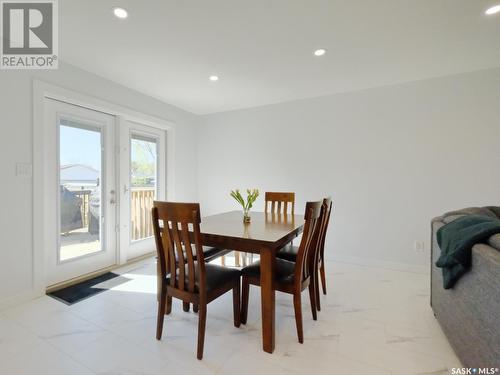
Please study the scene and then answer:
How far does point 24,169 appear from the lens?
2189 millimetres

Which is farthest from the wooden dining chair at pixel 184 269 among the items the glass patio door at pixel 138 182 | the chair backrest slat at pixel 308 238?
the glass patio door at pixel 138 182

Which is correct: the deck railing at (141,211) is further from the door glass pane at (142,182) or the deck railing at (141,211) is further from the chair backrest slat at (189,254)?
the chair backrest slat at (189,254)

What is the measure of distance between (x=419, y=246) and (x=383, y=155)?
1183mm

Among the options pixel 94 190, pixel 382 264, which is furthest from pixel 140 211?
pixel 382 264

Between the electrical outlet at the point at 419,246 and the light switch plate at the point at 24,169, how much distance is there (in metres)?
4.17

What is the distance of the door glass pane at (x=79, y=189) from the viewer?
2588 mm

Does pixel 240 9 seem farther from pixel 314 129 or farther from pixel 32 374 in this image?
pixel 32 374

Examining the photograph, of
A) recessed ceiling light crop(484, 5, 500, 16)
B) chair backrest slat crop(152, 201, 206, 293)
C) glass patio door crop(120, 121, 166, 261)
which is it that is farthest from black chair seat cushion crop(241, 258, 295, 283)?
recessed ceiling light crop(484, 5, 500, 16)

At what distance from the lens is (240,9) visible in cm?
172

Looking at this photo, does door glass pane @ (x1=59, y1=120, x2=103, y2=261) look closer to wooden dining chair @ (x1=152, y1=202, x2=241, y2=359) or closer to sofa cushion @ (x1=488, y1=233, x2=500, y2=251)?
wooden dining chair @ (x1=152, y1=202, x2=241, y2=359)

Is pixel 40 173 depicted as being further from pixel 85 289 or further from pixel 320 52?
pixel 320 52

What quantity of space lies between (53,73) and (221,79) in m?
1.66

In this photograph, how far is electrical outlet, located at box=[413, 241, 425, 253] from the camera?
2.91 meters

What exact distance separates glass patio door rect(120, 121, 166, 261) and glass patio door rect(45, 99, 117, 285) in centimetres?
12
